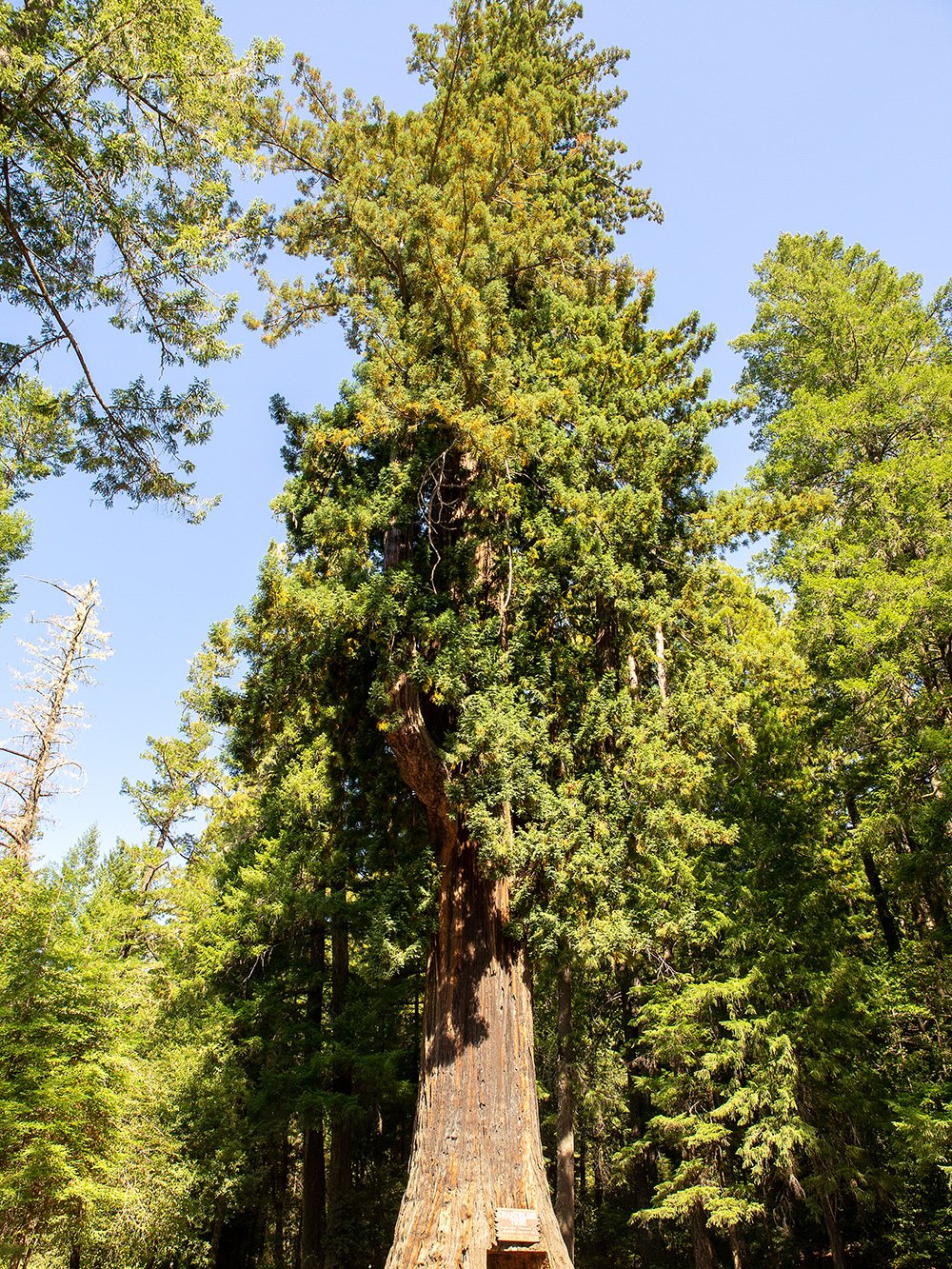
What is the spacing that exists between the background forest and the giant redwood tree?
6 cm

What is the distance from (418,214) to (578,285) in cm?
296

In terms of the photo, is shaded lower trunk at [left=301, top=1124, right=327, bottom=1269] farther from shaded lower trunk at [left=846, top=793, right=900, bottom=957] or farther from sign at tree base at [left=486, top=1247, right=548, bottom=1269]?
shaded lower trunk at [left=846, top=793, right=900, bottom=957]

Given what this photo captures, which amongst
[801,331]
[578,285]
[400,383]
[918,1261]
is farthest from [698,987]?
[801,331]

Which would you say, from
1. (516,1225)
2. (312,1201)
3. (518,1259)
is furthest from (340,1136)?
(516,1225)

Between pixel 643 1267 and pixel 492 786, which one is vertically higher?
pixel 492 786

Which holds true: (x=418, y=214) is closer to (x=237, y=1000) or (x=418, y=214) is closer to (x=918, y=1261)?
(x=237, y=1000)

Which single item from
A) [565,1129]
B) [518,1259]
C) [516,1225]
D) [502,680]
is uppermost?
[502,680]

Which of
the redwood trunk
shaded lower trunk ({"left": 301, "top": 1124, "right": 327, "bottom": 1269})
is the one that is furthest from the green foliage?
shaded lower trunk ({"left": 301, "top": 1124, "right": 327, "bottom": 1269})

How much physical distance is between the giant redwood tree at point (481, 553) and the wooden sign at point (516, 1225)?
0.12 m

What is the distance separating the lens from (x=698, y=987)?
1051cm

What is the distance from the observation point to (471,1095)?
19.7ft

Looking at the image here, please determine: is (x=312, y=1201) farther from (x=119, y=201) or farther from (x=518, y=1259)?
(x=119, y=201)

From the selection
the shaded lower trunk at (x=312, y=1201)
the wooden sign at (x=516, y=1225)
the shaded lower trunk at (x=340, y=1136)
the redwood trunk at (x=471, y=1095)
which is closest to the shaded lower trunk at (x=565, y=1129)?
the shaded lower trunk at (x=340, y=1136)

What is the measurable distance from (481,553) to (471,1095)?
572cm
